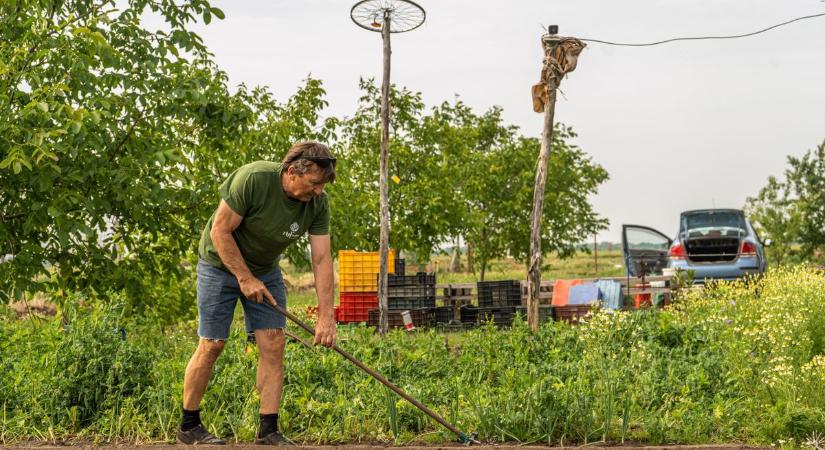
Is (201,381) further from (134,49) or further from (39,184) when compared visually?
(134,49)

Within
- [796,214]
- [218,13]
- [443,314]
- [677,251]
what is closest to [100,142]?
[218,13]

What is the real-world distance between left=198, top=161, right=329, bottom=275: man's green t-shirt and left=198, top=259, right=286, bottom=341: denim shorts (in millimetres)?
77

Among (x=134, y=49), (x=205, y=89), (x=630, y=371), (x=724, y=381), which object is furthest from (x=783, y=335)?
(x=134, y=49)

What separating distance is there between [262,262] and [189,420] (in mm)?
1073

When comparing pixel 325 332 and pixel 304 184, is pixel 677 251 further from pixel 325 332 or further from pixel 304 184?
pixel 304 184

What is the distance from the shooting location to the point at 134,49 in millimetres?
8047

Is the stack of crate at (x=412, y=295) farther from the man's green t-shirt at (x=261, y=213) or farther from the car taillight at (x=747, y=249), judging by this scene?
the man's green t-shirt at (x=261, y=213)

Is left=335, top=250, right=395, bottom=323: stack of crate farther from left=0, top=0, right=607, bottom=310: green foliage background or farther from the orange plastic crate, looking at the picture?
left=0, top=0, right=607, bottom=310: green foliage background

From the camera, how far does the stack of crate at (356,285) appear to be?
14094 millimetres

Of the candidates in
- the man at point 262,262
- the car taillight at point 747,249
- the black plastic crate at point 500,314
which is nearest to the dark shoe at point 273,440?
the man at point 262,262

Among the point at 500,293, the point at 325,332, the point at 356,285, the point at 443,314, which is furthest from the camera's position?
the point at 443,314

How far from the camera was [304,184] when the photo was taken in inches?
190

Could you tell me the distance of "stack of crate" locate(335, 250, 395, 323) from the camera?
46.2 feet

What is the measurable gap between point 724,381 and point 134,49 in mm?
5860
